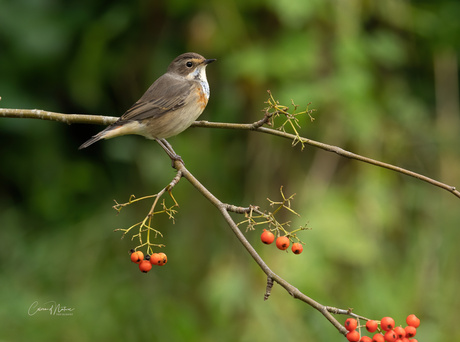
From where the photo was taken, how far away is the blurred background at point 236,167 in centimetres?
439

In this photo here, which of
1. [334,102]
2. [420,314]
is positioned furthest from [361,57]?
[420,314]

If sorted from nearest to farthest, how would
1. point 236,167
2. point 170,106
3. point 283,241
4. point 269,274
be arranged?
point 269,274, point 283,241, point 170,106, point 236,167

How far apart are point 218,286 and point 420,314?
1412 millimetres

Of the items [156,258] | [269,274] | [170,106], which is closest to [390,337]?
[269,274]

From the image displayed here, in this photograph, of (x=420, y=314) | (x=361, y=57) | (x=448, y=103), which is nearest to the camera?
(x=420, y=314)

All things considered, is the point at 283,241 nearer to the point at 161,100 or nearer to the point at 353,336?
the point at 353,336

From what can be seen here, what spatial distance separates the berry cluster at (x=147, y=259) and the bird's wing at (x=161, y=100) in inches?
37.8

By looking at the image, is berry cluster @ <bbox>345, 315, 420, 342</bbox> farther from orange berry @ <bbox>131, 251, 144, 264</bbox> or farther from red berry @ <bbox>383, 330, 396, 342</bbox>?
orange berry @ <bbox>131, 251, 144, 264</bbox>

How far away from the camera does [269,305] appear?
4.42m

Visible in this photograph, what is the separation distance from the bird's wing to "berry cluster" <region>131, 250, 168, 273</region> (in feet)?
3.15

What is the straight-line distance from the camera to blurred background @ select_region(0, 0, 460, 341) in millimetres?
4387

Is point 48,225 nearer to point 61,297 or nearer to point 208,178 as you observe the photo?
point 61,297

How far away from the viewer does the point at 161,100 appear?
3.58 meters

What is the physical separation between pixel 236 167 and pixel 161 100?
1.42 m
